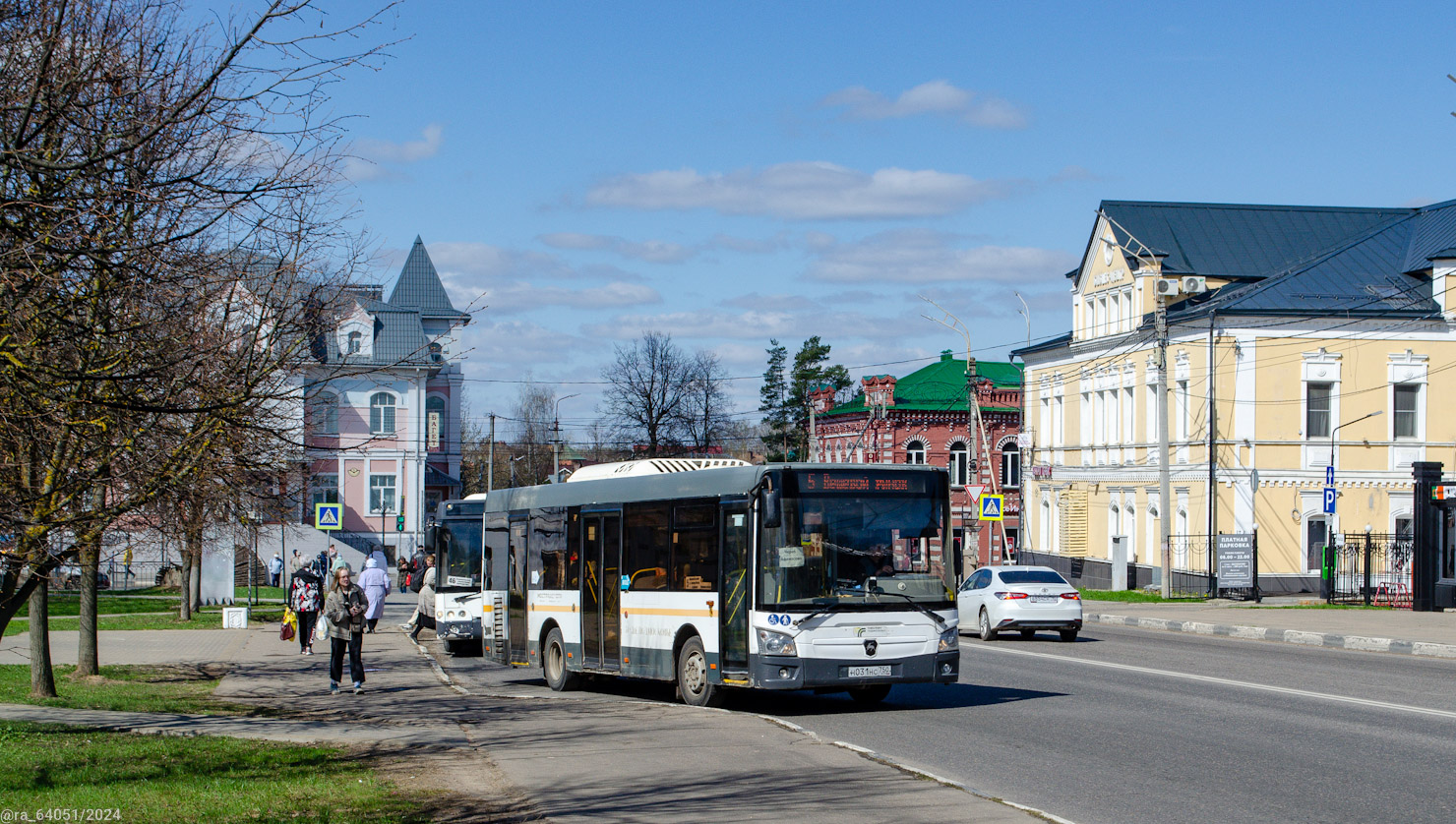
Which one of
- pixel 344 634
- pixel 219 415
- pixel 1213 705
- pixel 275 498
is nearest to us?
pixel 219 415

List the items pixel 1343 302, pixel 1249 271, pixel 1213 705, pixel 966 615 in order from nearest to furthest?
pixel 1213 705, pixel 966 615, pixel 1343 302, pixel 1249 271

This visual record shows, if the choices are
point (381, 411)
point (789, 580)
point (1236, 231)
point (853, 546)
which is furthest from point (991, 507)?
point (381, 411)

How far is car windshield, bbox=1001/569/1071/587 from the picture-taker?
2744 centimetres

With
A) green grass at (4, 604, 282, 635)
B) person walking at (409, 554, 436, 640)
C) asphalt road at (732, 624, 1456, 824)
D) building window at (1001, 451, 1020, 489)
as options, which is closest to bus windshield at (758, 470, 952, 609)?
asphalt road at (732, 624, 1456, 824)

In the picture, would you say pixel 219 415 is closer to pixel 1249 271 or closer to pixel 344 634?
pixel 344 634

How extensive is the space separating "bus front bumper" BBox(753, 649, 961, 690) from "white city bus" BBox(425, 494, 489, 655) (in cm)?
1190

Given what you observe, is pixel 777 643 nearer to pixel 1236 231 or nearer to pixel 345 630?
pixel 345 630

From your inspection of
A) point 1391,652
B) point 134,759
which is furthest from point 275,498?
point 1391,652

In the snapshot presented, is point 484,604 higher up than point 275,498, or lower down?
lower down

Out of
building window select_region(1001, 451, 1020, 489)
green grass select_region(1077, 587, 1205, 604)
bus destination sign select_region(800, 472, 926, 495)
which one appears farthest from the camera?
building window select_region(1001, 451, 1020, 489)

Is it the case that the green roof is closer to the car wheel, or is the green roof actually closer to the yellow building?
the yellow building

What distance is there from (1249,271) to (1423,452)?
28.6ft

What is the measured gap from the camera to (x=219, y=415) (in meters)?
12.6

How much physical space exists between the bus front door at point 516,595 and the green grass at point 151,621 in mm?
13773
